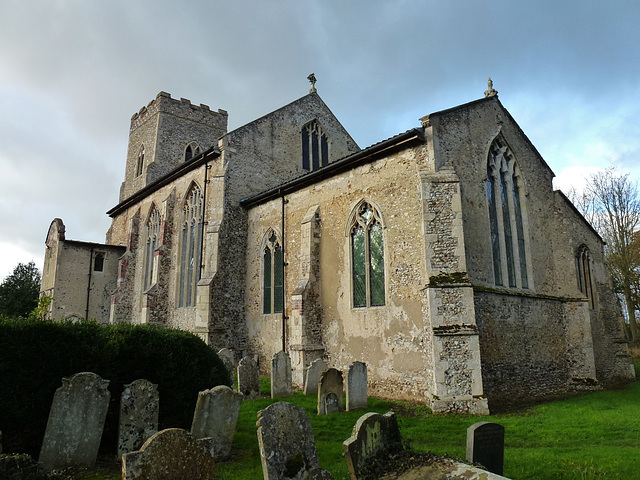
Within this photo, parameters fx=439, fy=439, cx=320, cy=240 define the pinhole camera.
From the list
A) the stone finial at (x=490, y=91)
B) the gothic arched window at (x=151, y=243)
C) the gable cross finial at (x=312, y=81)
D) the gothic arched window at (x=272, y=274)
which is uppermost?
Result: the gable cross finial at (x=312, y=81)

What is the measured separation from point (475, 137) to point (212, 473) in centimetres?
1249

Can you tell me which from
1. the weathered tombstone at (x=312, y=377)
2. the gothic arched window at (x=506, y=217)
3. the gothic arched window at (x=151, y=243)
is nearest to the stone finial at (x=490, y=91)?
the gothic arched window at (x=506, y=217)

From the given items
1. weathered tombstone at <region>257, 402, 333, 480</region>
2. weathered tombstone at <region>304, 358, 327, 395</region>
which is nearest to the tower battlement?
weathered tombstone at <region>304, 358, 327, 395</region>

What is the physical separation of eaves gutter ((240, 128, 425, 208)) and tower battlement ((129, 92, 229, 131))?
52.7 ft

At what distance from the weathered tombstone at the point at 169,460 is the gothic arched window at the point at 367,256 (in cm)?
905

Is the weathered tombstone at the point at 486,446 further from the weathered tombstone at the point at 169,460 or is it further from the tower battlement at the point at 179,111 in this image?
the tower battlement at the point at 179,111

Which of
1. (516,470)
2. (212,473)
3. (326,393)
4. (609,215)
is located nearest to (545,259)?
(326,393)

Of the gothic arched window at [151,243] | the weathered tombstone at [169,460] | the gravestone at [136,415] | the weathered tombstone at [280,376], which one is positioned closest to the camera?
the weathered tombstone at [169,460]

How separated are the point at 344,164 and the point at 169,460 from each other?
451 inches

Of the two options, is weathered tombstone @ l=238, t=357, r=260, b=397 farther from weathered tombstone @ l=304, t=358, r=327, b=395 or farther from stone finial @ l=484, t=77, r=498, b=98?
stone finial @ l=484, t=77, r=498, b=98

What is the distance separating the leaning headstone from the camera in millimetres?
5805

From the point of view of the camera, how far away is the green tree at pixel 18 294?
103 feet

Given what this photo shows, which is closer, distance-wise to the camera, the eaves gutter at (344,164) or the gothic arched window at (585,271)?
the eaves gutter at (344,164)

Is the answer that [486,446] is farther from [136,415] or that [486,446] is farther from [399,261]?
[399,261]
